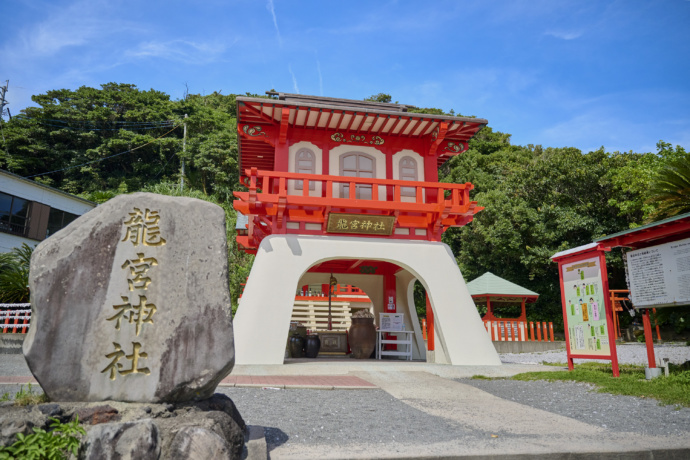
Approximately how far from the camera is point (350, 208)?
10703 millimetres

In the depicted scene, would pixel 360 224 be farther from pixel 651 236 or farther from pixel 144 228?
pixel 144 228

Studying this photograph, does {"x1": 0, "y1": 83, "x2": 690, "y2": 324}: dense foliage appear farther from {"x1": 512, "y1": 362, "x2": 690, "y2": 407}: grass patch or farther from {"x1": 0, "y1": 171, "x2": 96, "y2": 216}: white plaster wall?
{"x1": 512, "y1": 362, "x2": 690, "y2": 407}: grass patch

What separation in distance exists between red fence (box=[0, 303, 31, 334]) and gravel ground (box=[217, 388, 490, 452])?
8887mm

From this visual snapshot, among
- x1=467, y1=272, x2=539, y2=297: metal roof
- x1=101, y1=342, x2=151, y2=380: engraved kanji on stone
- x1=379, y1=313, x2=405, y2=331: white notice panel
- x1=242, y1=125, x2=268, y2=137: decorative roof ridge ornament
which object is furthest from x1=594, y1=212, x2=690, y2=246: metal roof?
x1=467, y1=272, x2=539, y2=297: metal roof

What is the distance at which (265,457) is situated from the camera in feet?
10.0

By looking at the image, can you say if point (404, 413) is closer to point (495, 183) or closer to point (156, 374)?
point (156, 374)

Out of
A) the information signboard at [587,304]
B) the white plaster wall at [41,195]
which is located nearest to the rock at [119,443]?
the information signboard at [587,304]

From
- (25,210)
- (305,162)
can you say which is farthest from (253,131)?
(25,210)

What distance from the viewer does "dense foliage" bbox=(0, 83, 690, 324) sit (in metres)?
19.7

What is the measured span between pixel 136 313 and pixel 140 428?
32.6 inches

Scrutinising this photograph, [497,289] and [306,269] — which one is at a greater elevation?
[497,289]

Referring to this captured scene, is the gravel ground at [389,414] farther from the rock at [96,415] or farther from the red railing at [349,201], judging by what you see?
the red railing at [349,201]

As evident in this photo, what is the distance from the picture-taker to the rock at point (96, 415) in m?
2.88

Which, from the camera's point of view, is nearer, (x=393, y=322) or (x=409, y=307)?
(x=393, y=322)
